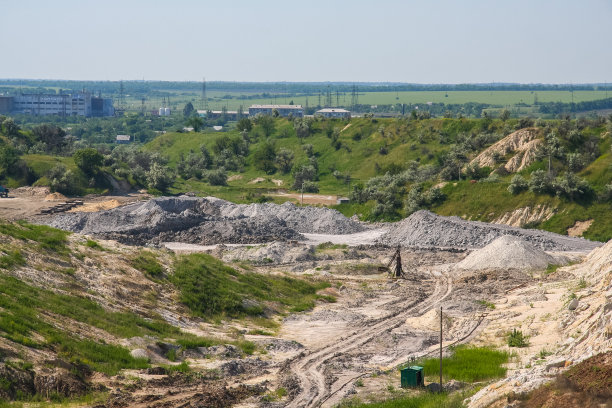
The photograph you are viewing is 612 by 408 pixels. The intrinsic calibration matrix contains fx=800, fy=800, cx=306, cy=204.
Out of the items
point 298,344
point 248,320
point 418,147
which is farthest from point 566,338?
point 418,147

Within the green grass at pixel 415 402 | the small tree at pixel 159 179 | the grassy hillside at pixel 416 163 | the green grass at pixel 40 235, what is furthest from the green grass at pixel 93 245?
the small tree at pixel 159 179

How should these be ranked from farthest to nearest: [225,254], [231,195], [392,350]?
[231,195]
[225,254]
[392,350]

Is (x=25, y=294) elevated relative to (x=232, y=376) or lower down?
elevated

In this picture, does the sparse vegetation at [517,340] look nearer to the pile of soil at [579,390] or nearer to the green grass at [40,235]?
the pile of soil at [579,390]

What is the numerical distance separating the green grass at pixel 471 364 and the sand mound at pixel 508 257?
79.9 ft

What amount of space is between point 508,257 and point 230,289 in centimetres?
2457

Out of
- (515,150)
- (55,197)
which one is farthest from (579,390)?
(55,197)

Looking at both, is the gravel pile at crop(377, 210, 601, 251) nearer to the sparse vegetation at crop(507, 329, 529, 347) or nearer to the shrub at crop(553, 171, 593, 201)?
the shrub at crop(553, 171, 593, 201)

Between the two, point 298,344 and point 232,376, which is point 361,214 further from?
point 232,376

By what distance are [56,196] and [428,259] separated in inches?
1958

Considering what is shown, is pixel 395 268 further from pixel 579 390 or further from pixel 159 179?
pixel 159 179

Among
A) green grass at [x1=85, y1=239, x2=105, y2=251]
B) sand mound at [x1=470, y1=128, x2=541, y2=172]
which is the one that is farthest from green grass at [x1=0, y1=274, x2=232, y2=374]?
sand mound at [x1=470, y1=128, x2=541, y2=172]

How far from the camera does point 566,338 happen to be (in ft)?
113

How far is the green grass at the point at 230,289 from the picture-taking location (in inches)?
1742
